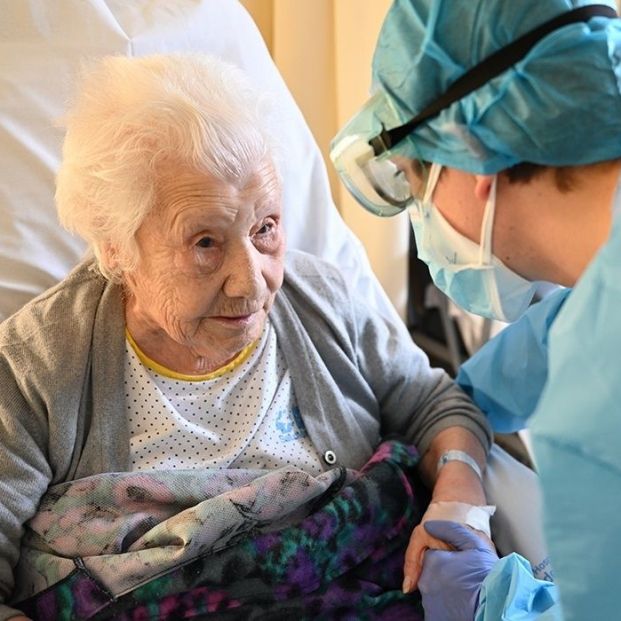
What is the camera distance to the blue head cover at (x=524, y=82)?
0.89 m

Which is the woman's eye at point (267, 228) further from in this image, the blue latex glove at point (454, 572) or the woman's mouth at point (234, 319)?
the blue latex glove at point (454, 572)

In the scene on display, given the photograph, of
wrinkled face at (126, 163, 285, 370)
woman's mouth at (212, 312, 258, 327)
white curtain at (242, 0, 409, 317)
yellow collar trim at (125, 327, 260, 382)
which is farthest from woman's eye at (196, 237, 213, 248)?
white curtain at (242, 0, 409, 317)

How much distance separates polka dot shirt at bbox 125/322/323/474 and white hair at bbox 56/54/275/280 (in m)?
0.20

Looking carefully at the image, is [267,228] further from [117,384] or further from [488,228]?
[488,228]

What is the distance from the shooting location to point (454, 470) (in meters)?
1.47

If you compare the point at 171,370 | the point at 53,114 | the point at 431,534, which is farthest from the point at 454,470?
the point at 53,114

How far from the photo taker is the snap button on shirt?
1471 mm

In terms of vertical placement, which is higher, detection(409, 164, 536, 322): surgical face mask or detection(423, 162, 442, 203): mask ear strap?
detection(423, 162, 442, 203): mask ear strap

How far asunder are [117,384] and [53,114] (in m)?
0.54

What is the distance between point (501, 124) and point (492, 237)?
0.51ft

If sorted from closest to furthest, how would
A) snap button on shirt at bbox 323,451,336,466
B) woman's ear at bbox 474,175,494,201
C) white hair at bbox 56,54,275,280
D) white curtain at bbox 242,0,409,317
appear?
woman's ear at bbox 474,175,494,201, white hair at bbox 56,54,275,280, snap button on shirt at bbox 323,451,336,466, white curtain at bbox 242,0,409,317

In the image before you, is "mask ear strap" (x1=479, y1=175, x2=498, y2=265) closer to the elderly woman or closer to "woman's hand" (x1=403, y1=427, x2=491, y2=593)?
the elderly woman

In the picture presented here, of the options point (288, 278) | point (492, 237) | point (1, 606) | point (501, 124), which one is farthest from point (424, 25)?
point (1, 606)

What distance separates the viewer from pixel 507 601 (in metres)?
1.14
